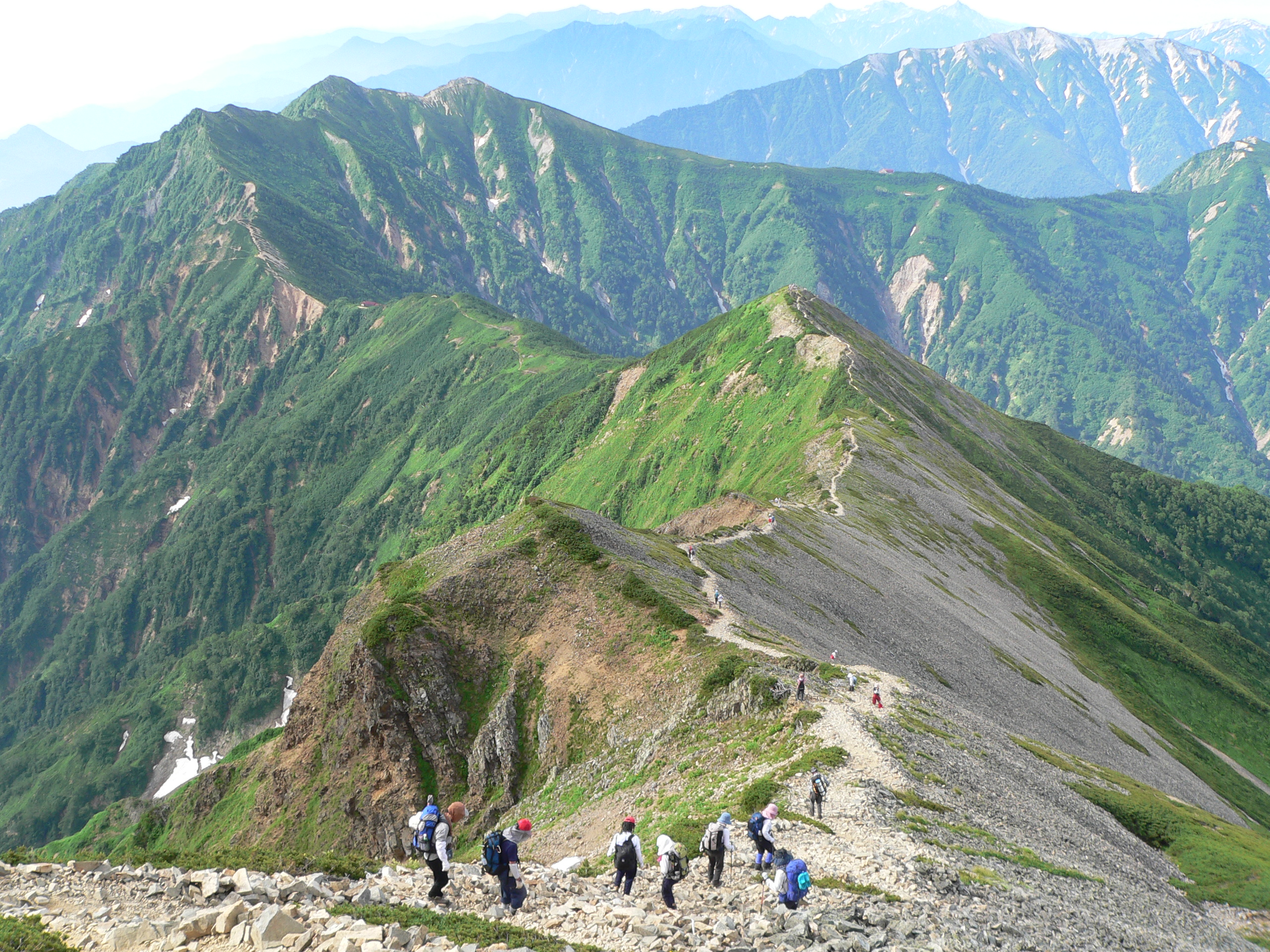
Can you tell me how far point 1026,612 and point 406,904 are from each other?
115 metres

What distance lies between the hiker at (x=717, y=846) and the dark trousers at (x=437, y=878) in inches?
354

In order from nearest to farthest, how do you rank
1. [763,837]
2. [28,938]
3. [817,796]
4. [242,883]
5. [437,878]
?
1. [28,938]
2. [242,883]
3. [437,878]
4. [763,837]
5. [817,796]

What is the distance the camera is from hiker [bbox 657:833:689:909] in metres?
24.9

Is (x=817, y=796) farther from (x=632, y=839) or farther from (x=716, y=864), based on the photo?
(x=632, y=839)

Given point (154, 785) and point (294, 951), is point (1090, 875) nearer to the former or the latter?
point (294, 951)

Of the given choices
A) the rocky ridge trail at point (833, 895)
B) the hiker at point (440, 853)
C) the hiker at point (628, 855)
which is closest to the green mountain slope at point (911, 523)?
the rocky ridge trail at point (833, 895)

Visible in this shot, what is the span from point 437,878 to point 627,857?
242 inches

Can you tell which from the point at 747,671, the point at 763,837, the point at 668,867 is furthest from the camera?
the point at 747,671

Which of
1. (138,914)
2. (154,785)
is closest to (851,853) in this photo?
(138,914)

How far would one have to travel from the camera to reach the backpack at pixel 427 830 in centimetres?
2384

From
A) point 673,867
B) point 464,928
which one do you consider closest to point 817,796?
point 673,867

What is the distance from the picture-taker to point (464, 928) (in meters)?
21.0

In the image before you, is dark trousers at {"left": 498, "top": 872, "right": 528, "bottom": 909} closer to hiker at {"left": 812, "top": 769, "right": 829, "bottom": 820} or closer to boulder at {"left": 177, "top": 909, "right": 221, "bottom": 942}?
boulder at {"left": 177, "top": 909, "right": 221, "bottom": 942}

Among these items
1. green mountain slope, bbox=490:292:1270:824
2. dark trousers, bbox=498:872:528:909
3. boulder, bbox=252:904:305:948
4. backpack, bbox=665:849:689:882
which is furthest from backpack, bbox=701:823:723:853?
green mountain slope, bbox=490:292:1270:824
